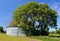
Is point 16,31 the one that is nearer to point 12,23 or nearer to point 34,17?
point 12,23

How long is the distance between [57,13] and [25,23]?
40.9 ft

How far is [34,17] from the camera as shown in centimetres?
6525

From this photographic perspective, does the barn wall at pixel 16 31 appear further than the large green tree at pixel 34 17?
Yes

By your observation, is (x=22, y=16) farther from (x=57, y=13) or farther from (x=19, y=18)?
(x=57, y=13)

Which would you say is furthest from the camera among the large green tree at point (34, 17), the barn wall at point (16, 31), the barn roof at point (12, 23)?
the barn roof at point (12, 23)

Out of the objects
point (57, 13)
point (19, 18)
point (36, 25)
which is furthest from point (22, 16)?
point (57, 13)

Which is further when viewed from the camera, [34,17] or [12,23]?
[12,23]

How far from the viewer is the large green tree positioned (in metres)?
65.6

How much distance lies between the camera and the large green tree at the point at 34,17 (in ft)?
215

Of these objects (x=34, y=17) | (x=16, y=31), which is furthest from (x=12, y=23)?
(x=34, y=17)

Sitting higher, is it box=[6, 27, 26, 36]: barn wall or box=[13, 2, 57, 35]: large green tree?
box=[13, 2, 57, 35]: large green tree

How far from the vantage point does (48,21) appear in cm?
6738

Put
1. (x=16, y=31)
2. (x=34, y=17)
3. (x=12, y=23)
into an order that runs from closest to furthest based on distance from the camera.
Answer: (x=34, y=17) < (x=16, y=31) < (x=12, y=23)

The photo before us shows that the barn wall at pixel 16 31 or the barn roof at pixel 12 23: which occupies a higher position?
the barn roof at pixel 12 23
